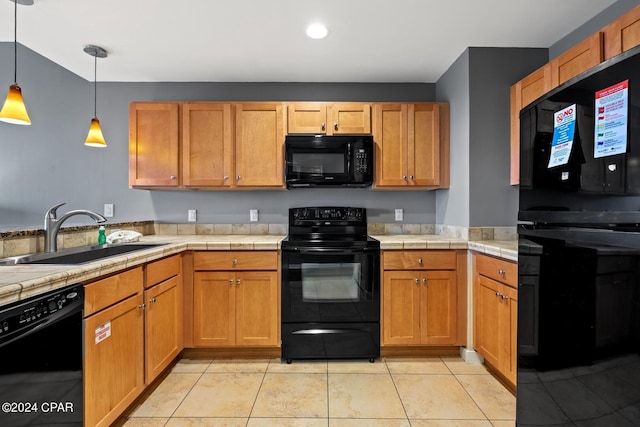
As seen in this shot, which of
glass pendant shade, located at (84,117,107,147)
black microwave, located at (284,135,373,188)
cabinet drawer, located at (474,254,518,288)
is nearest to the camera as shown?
cabinet drawer, located at (474,254,518,288)

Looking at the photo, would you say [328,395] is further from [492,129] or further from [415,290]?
[492,129]

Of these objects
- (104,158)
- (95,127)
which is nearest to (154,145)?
(95,127)

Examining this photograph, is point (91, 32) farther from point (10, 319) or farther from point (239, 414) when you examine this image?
point (239, 414)

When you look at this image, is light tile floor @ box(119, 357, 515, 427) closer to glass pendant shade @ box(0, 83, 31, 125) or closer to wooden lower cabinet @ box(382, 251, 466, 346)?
wooden lower cabinet @ box(382, 251, 466, 346)

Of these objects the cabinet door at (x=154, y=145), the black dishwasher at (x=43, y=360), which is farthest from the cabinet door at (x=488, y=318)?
the cabinet door at (x=154, y=145)

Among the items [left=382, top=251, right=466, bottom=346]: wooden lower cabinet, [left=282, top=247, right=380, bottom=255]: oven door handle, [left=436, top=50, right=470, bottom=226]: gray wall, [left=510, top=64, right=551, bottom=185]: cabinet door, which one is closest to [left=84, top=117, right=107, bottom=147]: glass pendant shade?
[left=282, top=247, right=380, bottom=255]: oven door handle

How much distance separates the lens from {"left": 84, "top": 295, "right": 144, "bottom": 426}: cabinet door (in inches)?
55.2

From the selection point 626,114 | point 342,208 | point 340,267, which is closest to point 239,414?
point 340,267

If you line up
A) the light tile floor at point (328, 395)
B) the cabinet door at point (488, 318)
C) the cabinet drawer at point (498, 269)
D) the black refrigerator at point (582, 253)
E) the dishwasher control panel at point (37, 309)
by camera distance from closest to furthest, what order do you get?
the black refrigerator at point (582, 253) < the dishwasher control panel at point (37, 309) < the light tile floor at point (328, 395) < the cabinet drawer at point (498, 269) < the cabinet door at point (488, 318)

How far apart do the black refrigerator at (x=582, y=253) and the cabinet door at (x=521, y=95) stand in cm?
141

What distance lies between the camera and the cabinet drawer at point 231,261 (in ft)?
7.96

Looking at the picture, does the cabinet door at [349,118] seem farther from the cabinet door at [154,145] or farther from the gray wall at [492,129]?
the cabinet door at [154,145]

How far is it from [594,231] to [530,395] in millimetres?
566

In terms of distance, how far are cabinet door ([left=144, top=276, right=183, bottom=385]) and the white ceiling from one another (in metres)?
1.77
